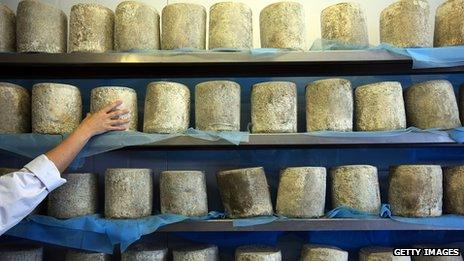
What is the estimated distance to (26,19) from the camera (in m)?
1.81

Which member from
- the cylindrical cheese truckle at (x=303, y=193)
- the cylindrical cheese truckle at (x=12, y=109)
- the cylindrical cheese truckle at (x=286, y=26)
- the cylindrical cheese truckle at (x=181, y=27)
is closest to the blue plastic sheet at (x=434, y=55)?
the cylindrical cheese truckle at (x=286, y=26)

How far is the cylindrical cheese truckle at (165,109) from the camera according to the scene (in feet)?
5.87

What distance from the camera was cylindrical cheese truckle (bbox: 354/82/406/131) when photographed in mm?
1785

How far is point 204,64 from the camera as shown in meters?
1.84

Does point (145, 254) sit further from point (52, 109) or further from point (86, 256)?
point (52, 109)

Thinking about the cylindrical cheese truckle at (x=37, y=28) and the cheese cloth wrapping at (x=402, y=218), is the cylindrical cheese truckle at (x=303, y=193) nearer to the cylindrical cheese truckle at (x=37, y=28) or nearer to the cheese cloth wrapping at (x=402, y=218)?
the cheese cloth wrapping at (x=402, y=218)

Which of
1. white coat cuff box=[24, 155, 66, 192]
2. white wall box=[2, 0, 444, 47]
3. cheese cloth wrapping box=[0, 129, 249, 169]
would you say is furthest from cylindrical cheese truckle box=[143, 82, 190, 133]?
white wall box=[2, 0, 444, 47]

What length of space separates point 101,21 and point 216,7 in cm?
52

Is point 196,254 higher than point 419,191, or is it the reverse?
point 419,191

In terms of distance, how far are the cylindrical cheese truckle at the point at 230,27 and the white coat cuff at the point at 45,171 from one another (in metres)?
0.85

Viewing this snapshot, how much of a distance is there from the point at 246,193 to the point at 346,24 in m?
0.87

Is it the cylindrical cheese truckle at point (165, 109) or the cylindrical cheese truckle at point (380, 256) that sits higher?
the cylindrical cheese truckle at point (165, 109)

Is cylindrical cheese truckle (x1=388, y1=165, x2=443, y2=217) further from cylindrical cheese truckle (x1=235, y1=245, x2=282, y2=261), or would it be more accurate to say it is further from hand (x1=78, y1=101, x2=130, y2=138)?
hand (x1=78, y1=101, x2=130, y2=138)

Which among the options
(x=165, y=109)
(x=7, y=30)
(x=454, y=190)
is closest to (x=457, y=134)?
(x=454, y=190)
